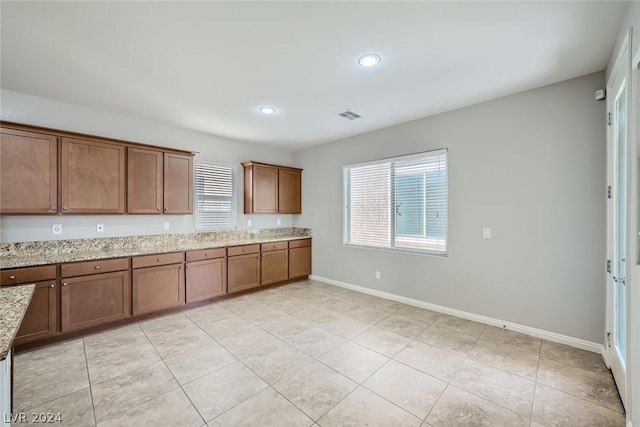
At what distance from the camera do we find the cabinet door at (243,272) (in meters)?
4.21

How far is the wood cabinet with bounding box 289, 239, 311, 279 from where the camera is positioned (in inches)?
201

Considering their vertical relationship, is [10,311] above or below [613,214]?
below

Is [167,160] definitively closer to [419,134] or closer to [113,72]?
[113,72]

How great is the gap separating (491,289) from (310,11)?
11.1 feet

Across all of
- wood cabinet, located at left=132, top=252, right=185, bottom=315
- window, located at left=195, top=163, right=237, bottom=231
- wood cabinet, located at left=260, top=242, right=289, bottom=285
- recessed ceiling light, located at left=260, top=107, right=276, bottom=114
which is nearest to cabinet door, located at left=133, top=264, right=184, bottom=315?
wood cabinet, located at left=132, top=252, right=185, bottom=315

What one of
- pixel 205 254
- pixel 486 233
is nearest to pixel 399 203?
pixel 486 233

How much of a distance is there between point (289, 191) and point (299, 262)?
1.43 metres

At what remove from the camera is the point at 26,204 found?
282 cm

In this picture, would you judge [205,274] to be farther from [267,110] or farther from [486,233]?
[486,233]

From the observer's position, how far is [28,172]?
111 inches

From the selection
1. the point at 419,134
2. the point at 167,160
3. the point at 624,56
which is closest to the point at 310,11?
the point at 624,56

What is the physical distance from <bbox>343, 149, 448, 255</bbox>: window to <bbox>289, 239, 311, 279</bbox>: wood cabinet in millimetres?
934

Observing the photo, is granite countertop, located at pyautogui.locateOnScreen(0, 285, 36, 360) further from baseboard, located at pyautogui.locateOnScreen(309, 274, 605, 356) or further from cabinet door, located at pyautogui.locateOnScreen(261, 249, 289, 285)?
baseboard, located at pyautogui.locateOnScreen(309, 274, 605, 356)

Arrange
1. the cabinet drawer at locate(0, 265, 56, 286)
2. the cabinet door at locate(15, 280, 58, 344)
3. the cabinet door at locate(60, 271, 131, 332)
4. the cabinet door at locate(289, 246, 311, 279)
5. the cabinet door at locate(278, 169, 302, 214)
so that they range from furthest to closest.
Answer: the cabinet door at locate(278, 169, 302, 214), the cabinet door at locate(289, 246, 311, 279), the cabinet door at locate(60, 271, 131, 332), the cabinet door at locate(15, 280, 58, 344), the cabinet drawer at locate(0, 265, 56, 286)
